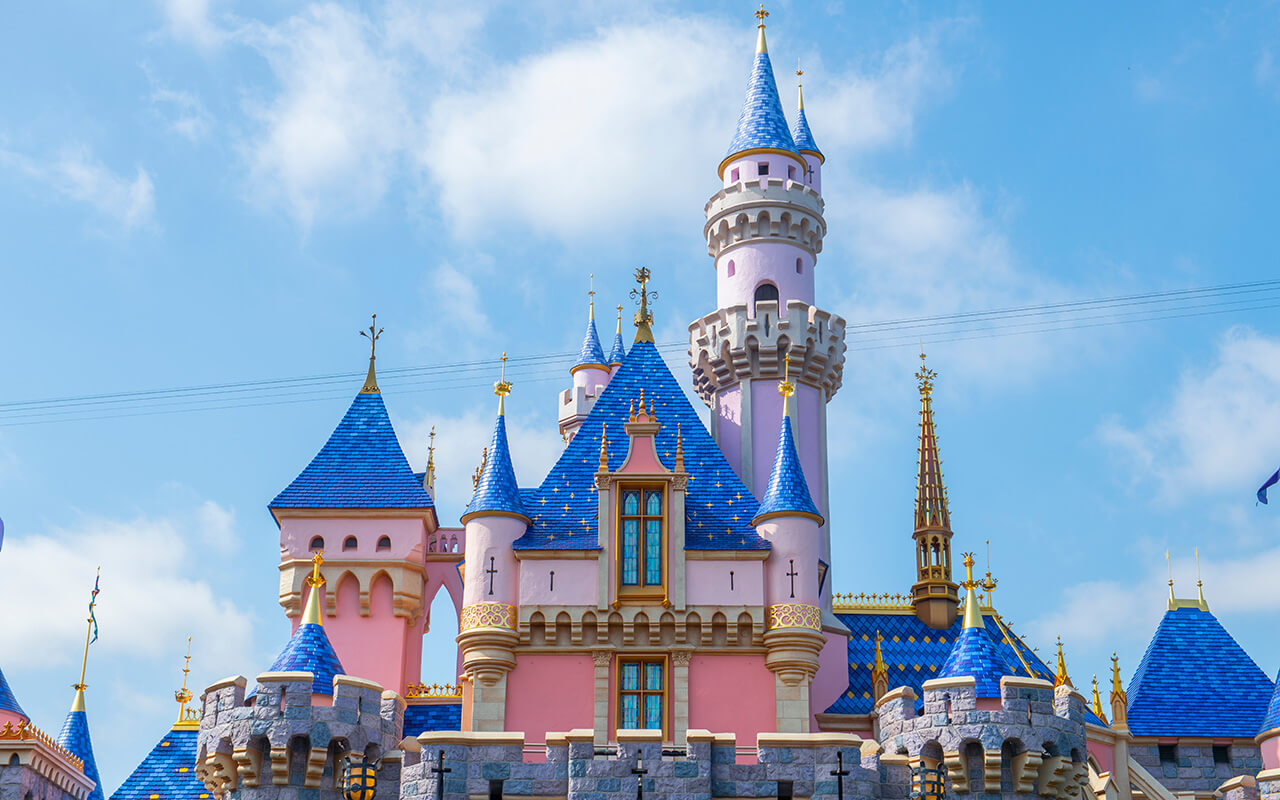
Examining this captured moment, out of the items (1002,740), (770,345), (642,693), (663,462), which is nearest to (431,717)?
(642,693)

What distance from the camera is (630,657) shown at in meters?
32.4

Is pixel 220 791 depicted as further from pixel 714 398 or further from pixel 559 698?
pixel 714 398

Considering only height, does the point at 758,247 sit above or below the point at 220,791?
above

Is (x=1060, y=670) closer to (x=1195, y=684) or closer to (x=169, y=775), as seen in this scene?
(x=1195, y=684)

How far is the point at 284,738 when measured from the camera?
87.7ft

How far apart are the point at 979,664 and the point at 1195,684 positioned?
12.2 metres

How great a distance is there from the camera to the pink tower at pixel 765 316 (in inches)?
1527

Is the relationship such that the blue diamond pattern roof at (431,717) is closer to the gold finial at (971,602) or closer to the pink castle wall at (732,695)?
the pink castle wall at (732,695)

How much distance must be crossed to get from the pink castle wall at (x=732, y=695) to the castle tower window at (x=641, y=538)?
173cm

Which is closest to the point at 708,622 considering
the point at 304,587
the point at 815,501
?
the point at 815,501

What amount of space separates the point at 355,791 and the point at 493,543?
7005mm

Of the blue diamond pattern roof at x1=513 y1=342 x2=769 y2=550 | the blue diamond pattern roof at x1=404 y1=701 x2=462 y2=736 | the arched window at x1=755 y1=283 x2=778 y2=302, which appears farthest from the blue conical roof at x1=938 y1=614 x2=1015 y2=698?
the arched window at x1=755 y1=283 x2=778 y2=302

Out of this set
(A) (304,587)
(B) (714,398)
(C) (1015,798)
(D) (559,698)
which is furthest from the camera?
(B) (714,398)

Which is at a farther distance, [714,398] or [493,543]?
[714,398]
